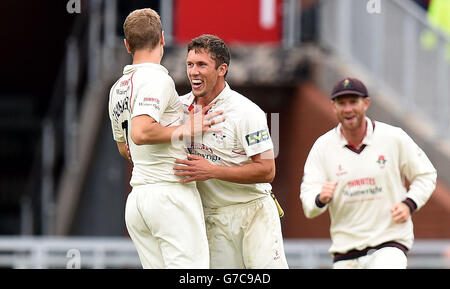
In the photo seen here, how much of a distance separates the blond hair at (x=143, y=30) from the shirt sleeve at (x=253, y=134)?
85 centimetres

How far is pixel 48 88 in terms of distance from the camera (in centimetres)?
2189

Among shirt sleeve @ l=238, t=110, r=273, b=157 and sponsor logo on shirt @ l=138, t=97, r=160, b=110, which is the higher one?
sponsor logo on shirt @ l=138, t=97, r=160, b=110

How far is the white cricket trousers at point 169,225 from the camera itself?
7738 millimetres

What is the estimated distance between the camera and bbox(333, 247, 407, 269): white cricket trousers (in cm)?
921

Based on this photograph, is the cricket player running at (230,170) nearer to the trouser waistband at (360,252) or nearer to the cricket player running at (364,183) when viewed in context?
the cricket player running at (364,183)

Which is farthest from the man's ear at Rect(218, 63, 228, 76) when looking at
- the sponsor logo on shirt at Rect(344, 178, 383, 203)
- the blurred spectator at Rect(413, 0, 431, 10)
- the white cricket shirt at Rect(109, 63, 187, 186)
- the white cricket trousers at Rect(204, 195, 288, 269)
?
the blurred spectator at Rect(413, 0, 431, 10)

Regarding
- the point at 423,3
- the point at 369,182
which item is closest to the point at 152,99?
the point at 369,182

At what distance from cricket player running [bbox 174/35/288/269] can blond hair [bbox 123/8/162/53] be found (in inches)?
13.2

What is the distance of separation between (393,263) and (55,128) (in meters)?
9.34

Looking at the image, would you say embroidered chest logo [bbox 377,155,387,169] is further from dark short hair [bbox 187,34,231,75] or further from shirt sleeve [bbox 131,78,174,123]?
shirt sleeve [bbox 131,78,174,123]

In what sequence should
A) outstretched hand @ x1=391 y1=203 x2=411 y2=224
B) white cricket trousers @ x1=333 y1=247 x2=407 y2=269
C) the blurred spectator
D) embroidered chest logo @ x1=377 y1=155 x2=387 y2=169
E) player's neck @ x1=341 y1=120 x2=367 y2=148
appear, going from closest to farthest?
white cricket trousers @ x1=333 y1=247 x2=407 y2=269 < outstretched hand @ x1=391 y1=203 x2=411 y2=224 < embroidered chest logo @ x1=377 y1=155 x2=387 y2=169 < player's neck @ x1=341 y1=120 x2=367 y2=148 < the blurred spectator

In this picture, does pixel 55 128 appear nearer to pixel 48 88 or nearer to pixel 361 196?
pixel 48 88

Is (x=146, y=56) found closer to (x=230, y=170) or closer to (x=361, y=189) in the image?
(x=230, y=170)
